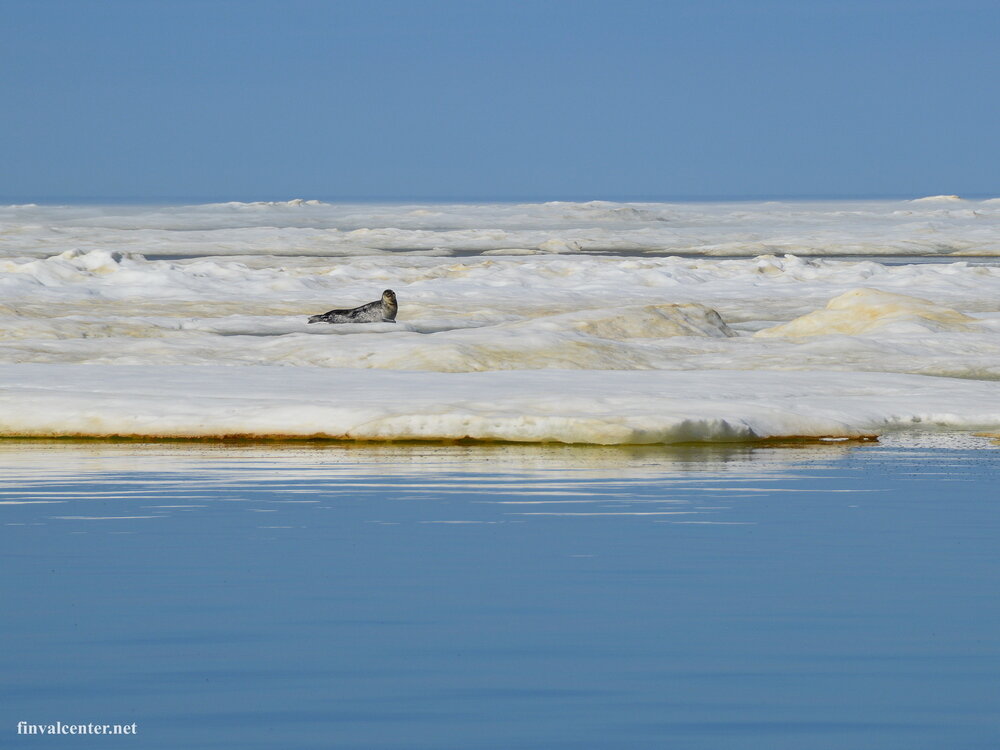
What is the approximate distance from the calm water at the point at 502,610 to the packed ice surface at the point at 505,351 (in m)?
2.44

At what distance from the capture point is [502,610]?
6.84m

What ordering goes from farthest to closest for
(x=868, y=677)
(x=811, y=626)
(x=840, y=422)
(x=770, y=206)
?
(x=770, y=206) < (x=840, y=422) < (x=811, y=626) < (x=868, y=677)

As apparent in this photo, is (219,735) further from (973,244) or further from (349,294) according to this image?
(973,244)

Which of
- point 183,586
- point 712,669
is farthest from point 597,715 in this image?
point 183,586

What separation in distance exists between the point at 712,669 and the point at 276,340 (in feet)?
50.4

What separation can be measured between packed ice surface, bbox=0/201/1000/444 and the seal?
0.40 meters

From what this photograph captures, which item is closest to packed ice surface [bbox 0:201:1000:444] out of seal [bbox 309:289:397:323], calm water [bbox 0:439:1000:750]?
seal [bbox 309:289:397:323]

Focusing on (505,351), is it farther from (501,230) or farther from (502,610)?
(501,230)

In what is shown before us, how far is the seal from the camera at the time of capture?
26578 mm

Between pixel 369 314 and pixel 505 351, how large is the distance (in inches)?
323

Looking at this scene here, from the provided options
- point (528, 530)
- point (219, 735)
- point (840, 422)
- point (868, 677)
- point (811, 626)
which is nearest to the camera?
point (219, 735)

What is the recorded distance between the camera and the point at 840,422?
13.8 metres

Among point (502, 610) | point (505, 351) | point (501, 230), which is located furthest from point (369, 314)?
point (501, 230)

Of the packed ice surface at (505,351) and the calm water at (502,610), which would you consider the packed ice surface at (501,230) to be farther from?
the calm water at (502,610)
